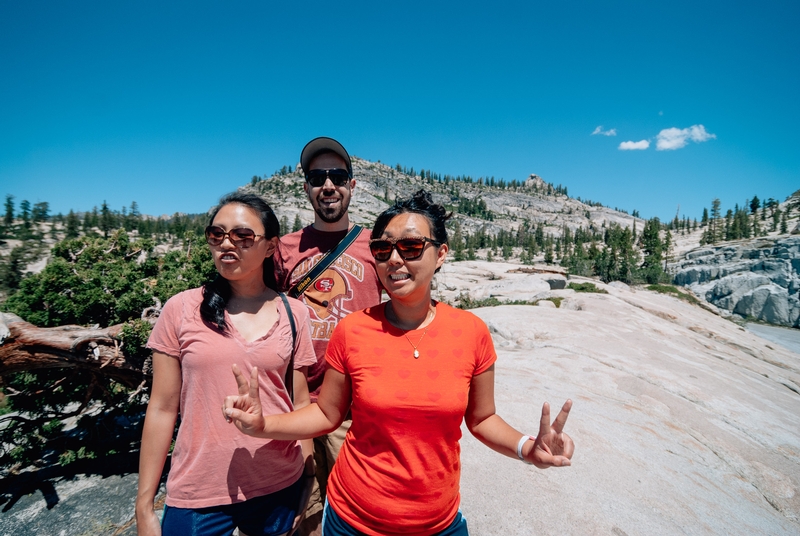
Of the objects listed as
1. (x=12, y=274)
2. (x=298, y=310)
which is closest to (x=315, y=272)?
(x=298, y=310)

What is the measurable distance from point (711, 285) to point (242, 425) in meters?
72.2

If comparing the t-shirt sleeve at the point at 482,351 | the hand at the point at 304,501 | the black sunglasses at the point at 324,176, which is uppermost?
the black sunglasses at the point at 324,176

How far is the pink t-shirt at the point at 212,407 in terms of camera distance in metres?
1.96

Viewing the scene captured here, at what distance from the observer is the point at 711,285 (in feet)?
180

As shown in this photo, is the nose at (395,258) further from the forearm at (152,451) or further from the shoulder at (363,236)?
the forearm at (152,451)

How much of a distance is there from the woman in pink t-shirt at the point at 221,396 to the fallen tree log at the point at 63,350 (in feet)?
12.7

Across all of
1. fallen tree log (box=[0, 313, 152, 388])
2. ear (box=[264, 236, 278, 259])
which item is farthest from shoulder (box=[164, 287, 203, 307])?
fallen tree log (box=[0, 313, 152, 388])

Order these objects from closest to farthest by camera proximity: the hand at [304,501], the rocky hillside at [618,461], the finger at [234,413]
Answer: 1. the finger at [234,413]
2. the hand at [304,501]
3. the rocky hillside at [618,461]

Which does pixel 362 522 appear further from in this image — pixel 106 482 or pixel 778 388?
pixel 778 388

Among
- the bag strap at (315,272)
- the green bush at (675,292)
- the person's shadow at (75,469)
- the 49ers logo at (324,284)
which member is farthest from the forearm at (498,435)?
the green bush at (675,292)

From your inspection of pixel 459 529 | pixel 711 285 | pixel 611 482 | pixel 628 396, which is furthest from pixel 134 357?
pixel 711 285

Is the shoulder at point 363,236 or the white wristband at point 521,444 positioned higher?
the shoulder at point 363,236

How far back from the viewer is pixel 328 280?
2846 millimetres

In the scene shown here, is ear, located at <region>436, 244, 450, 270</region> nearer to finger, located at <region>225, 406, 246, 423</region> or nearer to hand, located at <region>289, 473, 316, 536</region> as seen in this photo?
finger, located at <region>225, 406, 246, 423</region>
